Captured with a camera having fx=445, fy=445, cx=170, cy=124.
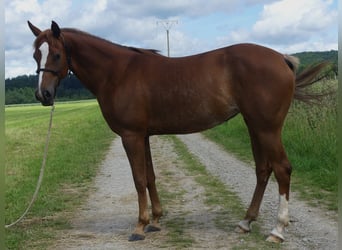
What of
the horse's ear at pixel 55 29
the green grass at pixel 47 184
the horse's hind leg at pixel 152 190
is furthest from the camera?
the horse's hind leg at pixel 152 190

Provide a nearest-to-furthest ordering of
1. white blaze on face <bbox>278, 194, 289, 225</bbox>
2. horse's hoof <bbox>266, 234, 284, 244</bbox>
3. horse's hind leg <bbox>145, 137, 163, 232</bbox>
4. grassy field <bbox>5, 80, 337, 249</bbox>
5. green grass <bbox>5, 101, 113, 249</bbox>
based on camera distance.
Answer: horse's hoof <bbox>266, 234, 284, 244</bbox> < white blaze on face <bbox>278, 194, 289, 225</bbox> < green grass <bbox>5, 101, 113, 249</bbox> < horse's hind leg <bbox>145, 137, 163, 232</bbox> < grassy field <bbox>5, 80, 337, 249</bbox>

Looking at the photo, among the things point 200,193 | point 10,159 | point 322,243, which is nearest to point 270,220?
point 322,243

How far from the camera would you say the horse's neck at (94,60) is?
214 inches

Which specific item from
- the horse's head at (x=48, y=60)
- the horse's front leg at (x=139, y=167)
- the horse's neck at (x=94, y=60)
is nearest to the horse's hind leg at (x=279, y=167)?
the horse's front leg at (x=139, y=167)

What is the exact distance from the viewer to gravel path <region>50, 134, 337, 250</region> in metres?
4.97

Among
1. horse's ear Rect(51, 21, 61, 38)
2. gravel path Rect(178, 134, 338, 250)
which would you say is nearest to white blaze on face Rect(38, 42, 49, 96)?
horse's ear Rect(51, 21, 61, 38)

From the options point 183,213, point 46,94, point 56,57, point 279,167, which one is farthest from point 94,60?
point 279,167

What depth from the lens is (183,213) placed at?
618 centimetres

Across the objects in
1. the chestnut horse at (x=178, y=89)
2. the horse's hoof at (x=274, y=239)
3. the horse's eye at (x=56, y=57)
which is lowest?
the horse's hoof at (x=274, y=239)

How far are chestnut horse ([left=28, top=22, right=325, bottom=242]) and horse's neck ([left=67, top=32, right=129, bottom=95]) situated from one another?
0.04 feet

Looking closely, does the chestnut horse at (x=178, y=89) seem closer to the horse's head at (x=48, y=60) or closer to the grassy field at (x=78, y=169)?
the horse's head at (x=48, y=60)

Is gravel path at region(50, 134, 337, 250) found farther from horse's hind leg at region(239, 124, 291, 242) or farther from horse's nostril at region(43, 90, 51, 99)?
horse's nostril at region(43, 90, 51, 99)

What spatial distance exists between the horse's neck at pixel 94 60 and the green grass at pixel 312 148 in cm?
346

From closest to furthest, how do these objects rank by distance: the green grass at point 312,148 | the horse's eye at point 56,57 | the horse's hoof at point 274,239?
the horse's hoof at point 274,239, the horse's eye at point 56,57, the green grass at point 312,148
